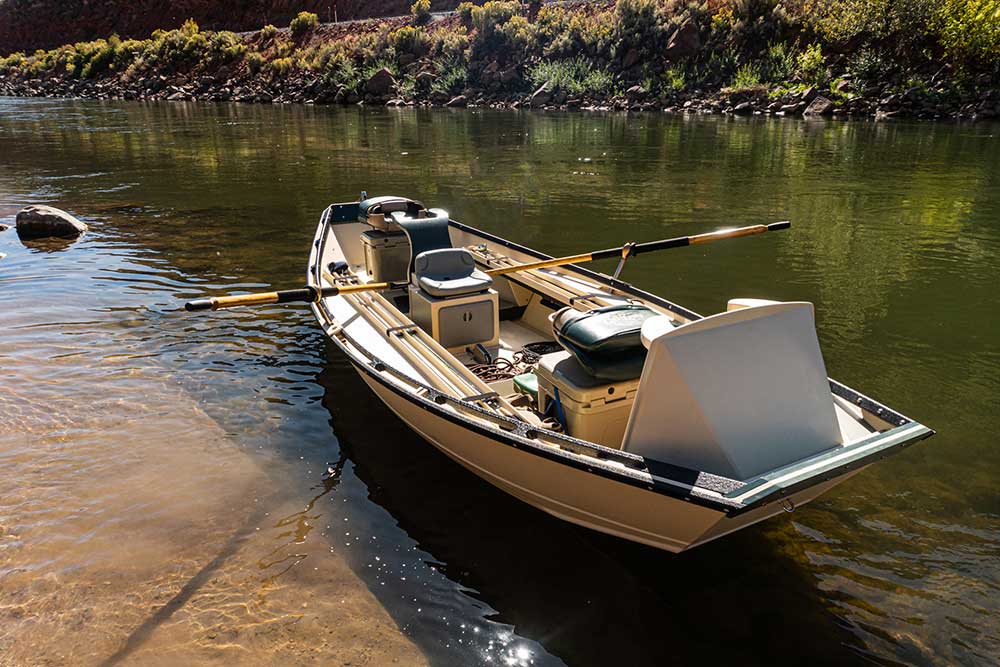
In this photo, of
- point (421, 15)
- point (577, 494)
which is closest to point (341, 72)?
point (421, 15)

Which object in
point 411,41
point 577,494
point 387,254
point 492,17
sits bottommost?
point 577,494

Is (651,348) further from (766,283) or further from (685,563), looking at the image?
(766,283)

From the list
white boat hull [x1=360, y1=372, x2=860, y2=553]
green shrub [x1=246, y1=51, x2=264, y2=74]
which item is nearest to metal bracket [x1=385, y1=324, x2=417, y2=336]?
white boat hull [x1=360, y1=372, x2=860, y2=553]

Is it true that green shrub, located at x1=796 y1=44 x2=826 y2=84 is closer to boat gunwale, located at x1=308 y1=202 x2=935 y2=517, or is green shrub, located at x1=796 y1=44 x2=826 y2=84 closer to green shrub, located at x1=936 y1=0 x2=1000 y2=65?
green shrub, located at x1=936 y1=0 x2=1000 y2=65

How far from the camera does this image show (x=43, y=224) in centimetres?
1588

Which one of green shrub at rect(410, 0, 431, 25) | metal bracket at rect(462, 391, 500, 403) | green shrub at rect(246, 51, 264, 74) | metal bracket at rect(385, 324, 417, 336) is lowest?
metal bracket at rect(462, 391, 500, 403)

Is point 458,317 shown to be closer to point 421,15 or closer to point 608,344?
point 608,344

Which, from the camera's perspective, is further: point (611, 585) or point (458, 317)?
point (458, 317)

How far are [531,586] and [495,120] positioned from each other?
1594 inches

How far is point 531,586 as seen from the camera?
17.9 ft

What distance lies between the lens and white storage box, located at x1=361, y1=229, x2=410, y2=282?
1041cm

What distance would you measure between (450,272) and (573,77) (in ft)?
153

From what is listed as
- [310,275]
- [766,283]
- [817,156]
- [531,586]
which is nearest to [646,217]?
[766,283]

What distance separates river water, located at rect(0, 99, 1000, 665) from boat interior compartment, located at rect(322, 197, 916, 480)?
3.33ft
